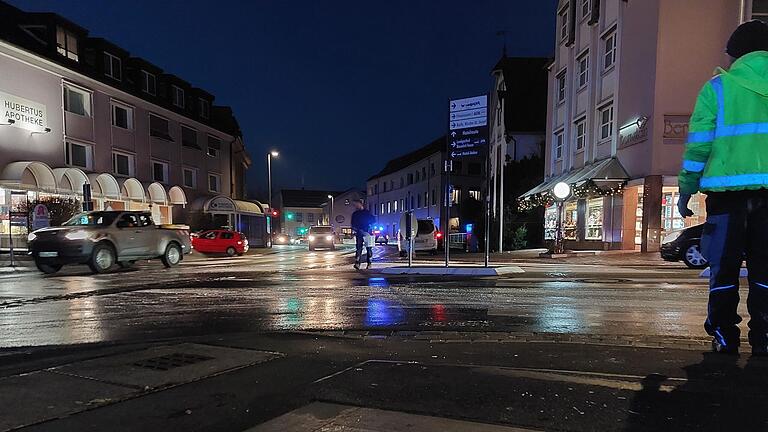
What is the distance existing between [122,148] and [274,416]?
2954 centimetres

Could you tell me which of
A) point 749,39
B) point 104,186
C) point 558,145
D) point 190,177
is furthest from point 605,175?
point 190,177

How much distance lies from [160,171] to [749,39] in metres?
33.3

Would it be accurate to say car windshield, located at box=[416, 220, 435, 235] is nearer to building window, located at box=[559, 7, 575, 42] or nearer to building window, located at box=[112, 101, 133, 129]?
building window, located at box=[559, 7, 575, 42]

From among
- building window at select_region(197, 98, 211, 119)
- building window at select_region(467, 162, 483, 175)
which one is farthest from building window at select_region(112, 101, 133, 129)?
building window at select_region(467, 162, 483, 175)

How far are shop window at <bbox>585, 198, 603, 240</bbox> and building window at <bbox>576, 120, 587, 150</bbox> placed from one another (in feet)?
10.8

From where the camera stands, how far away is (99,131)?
2598cm

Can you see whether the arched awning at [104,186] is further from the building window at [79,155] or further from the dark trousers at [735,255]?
the dark trousers at [735,255]

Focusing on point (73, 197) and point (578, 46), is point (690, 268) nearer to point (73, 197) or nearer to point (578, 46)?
point (578, 46)

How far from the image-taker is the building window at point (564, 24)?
26750 mm

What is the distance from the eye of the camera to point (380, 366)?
3598mm

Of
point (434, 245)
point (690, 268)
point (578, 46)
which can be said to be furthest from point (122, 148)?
point (690, 268)

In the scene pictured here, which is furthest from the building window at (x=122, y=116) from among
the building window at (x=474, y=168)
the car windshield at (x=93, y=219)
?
the building window at (x=474, y=168)

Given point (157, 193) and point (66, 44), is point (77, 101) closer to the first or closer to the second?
point (66, 44)

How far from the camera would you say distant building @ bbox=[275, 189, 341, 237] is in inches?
3415
